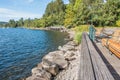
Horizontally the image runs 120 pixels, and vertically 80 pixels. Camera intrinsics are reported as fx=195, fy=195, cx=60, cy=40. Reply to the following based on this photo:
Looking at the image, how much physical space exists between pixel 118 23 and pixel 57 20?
2037 inches

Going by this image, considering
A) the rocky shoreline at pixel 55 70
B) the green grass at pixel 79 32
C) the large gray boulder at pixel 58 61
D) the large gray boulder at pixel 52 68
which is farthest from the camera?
the green grass at pixel 79 32

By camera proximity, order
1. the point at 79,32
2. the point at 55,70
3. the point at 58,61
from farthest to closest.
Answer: the point at 79,32
the point at 58,61
the point at 55,70

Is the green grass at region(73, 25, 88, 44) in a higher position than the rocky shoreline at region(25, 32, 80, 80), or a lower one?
higher

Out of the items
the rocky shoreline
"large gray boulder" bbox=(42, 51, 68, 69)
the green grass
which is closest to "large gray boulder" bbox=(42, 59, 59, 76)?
the rocky shoreline

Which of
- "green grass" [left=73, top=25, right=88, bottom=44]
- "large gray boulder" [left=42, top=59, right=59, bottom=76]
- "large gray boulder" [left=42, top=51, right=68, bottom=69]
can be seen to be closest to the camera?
"large gray boulder" [left=42, top=59, right=59, bottom=76]

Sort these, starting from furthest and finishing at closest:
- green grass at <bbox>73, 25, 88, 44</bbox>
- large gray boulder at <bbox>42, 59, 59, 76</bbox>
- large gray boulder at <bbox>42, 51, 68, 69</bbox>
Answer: green grass at <bbox>73, 25, 88, 44</bbox>, large gray boulder at <bbox>42, 51, 68, 69</bbox>, large gray boulder at <bbox>42, 59, 59, 76</bbox>

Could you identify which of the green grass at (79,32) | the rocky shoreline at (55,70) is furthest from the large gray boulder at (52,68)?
the green grass at (79,32)

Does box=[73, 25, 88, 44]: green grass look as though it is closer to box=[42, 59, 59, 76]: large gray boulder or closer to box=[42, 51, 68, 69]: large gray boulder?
box=[42, 51, 68, 69]: large gray boulder

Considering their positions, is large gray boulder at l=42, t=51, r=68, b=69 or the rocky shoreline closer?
the rocky shoreline

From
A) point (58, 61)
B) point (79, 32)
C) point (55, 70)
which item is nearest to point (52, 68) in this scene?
point (55, 70)

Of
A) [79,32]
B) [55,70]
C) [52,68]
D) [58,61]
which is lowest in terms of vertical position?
[55,70]

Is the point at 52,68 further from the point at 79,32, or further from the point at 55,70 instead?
the point at 79,32

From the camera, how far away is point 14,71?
14453mm

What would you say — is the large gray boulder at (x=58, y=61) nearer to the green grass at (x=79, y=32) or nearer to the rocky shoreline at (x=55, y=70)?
the rocky shoreline at (x=55, y=70)
